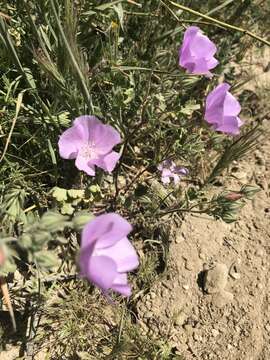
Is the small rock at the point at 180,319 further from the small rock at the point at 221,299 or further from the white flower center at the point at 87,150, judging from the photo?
the white flower center at the point at 87,150

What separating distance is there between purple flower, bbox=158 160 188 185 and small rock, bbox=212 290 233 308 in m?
0.45

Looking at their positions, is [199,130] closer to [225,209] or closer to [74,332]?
[225,209]

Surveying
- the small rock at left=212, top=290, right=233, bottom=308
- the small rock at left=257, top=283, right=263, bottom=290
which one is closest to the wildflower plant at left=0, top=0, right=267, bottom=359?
the small rock at left=212, top=290, right=233, bottom=308

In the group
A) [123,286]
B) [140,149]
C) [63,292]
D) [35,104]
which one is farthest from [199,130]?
[123,286]

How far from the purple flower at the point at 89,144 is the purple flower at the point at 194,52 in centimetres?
34

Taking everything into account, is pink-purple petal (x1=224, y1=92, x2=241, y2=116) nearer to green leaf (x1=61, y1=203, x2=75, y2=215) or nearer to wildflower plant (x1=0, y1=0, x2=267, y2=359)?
wildflower plant (x1=0, y1=0, x2=267, y2=359)

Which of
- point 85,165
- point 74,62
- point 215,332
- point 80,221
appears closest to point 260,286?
point 215,332

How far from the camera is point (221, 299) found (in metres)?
1.95

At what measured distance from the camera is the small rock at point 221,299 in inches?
76.5

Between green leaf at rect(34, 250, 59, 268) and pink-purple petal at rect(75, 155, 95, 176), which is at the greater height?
green leaf at rect(34, 250, 59, 268)

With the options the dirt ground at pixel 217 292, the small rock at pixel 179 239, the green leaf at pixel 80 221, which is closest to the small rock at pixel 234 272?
the dirt ground at pixel 217 292

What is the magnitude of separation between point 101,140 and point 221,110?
0.39 meters

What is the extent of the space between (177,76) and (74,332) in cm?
94

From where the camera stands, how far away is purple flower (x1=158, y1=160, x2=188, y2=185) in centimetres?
204
